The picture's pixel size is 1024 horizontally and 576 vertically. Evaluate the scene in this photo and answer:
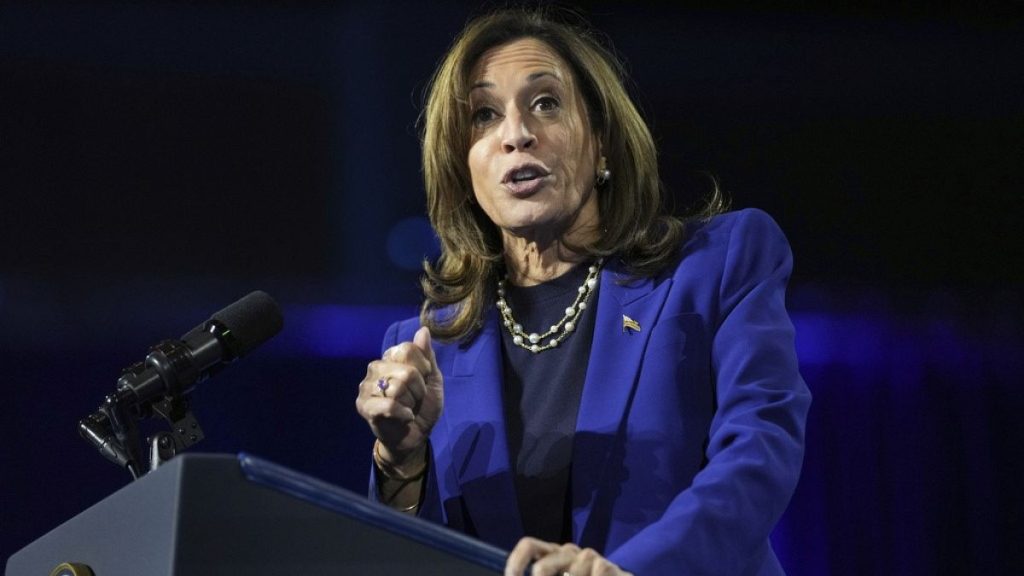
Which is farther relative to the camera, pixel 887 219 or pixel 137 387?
pixel 887 219

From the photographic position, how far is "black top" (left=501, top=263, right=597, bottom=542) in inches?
65.4

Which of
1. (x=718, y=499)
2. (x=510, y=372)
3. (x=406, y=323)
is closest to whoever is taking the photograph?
(x=718, y=499)

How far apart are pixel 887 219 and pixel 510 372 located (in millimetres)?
2019

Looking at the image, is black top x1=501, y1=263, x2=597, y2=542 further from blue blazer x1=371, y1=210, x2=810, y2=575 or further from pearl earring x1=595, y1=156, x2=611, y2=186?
pearl earring x1=595, y1=156, x2=611, y2=186

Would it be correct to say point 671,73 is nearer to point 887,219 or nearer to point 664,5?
point 664,5

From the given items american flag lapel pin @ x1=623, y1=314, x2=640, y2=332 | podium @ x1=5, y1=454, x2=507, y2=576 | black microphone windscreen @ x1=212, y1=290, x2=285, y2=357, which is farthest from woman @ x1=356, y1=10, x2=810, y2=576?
podium @ x1=5, y1=454, x2=507, y2=576

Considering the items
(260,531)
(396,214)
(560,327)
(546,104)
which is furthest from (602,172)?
(396,214)

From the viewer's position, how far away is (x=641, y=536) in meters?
1.26

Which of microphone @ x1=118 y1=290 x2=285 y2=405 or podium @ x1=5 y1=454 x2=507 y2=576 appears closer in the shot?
podium @ x1=5 y1=454 x2=507 y2=576

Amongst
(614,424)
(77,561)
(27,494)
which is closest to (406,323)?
(614,424)

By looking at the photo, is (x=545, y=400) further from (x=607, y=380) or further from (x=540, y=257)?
(x=540, y=257)

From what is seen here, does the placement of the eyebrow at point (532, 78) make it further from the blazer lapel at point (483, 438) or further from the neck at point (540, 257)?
the blazer lapel at point (483, 438)

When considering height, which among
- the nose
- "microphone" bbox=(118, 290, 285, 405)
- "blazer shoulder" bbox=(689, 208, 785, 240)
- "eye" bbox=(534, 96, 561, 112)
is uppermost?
"eye" bbox=(534, 96, 561, 112)

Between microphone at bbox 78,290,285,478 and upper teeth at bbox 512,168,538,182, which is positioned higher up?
upper teeth at bbox 512,168,538,182
